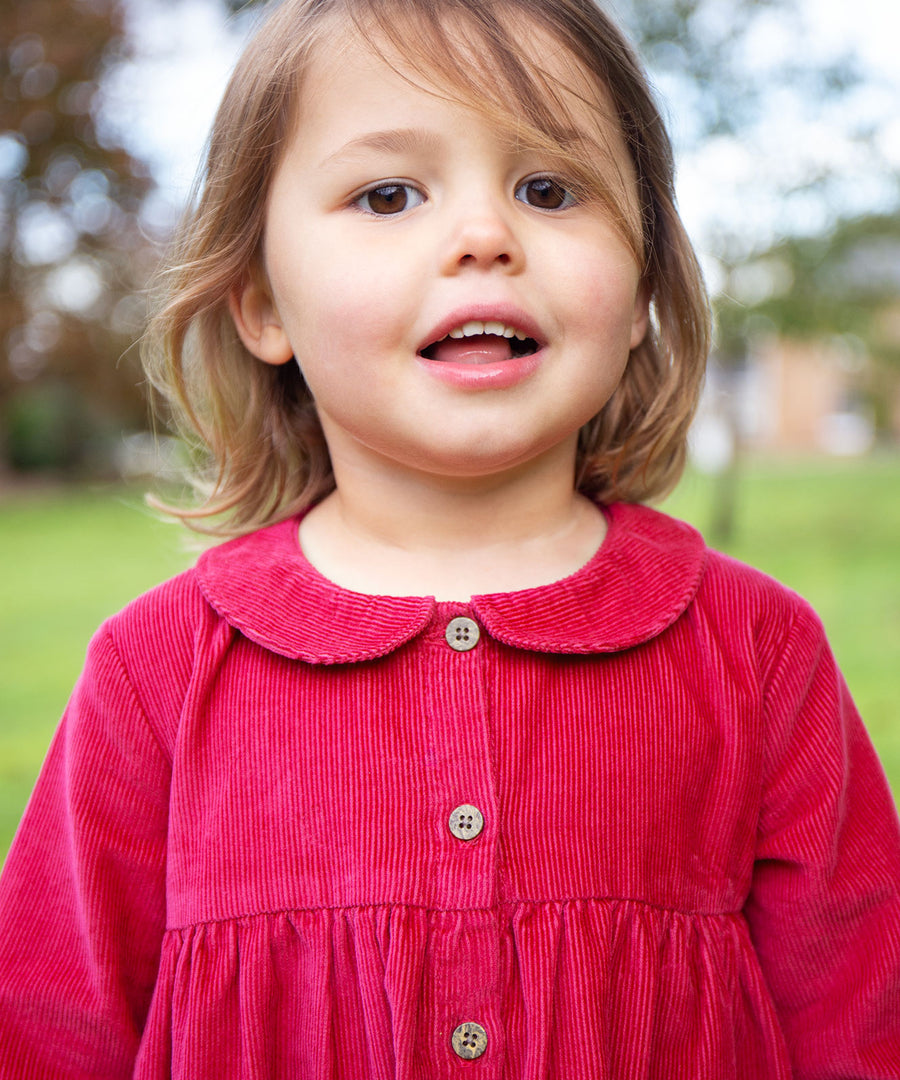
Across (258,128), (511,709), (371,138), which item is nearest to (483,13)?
(371,138)

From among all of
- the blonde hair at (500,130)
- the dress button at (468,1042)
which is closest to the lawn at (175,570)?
the blonde hair at (500,130)

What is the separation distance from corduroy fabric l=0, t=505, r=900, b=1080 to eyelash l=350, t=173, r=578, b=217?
446 millimetres

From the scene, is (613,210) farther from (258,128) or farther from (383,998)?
(383,998)

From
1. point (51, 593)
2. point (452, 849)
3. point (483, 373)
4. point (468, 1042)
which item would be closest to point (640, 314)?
point (483, 373)

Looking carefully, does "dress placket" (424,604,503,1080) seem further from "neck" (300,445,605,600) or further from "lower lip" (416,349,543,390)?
"lower lip" (416,349,543,390)

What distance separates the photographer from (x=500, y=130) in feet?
4.19

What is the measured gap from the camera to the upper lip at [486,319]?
1.25 m

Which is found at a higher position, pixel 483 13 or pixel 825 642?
pixel 483 13

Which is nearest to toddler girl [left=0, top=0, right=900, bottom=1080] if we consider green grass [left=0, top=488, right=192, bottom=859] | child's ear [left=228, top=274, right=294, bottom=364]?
child's ear [left=228, top=274, right=294, bottom=364]

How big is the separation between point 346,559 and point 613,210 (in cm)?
54

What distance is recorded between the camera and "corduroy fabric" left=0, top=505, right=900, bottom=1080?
4.14 feet

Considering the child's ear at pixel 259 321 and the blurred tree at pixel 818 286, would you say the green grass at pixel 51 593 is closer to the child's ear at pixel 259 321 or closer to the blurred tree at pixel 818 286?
the child's ear at pixel 259 321

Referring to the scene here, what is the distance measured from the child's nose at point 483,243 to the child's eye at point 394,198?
0.26ft

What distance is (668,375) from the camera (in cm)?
168
